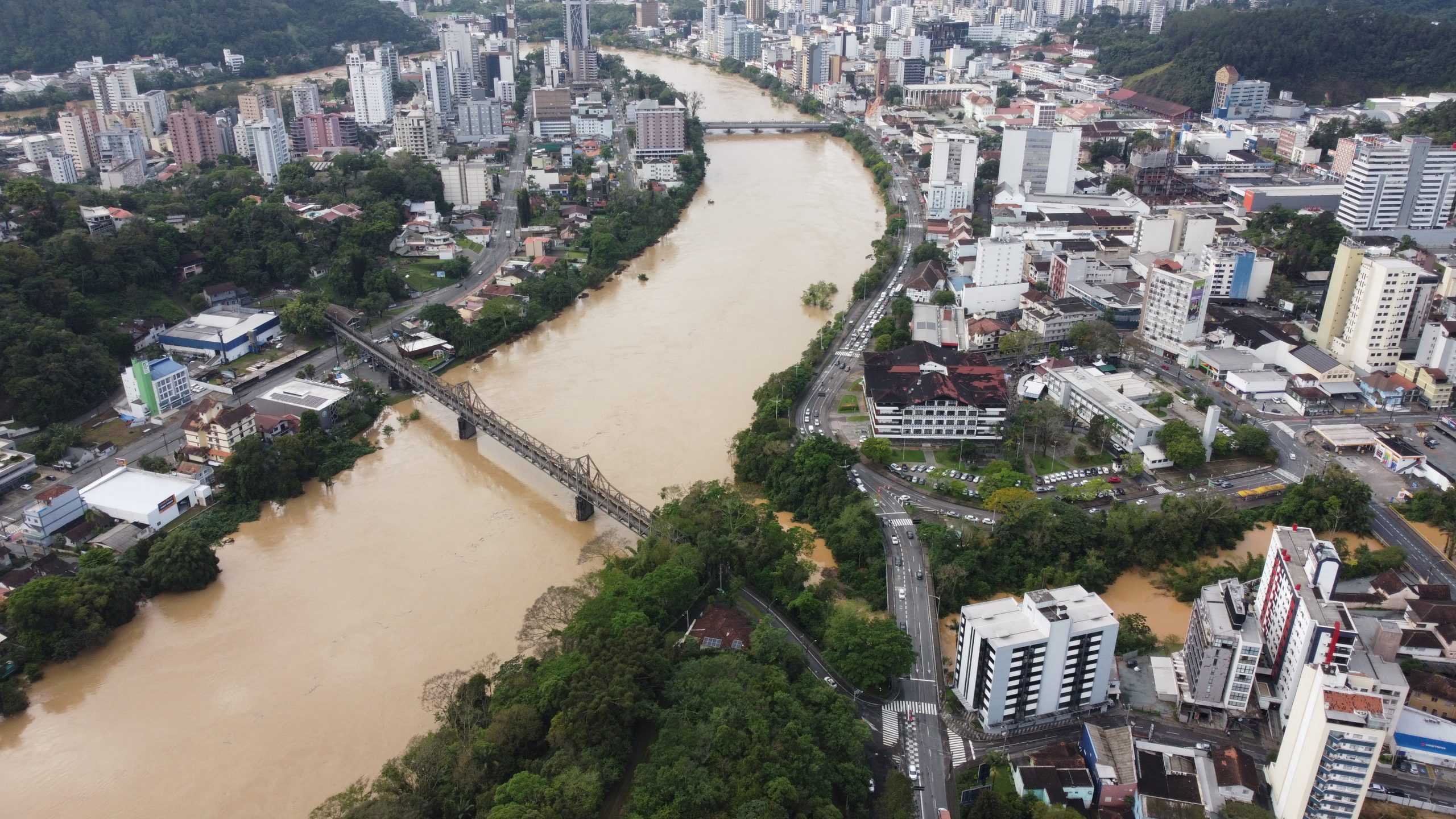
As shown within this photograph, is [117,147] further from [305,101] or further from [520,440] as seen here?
[520,440]

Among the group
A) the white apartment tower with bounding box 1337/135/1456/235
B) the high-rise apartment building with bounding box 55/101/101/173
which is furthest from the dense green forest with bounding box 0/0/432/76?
the white apartment tower with bounding box 1337/135/1456/235

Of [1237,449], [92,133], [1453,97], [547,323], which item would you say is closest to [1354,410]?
[1237,449]

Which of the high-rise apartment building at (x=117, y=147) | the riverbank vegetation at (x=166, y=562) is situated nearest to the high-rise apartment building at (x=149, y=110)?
the high-rise apartment building at (x=117, y=147)

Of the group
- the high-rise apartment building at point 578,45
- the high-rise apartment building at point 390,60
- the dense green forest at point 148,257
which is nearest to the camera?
the dense green forest at point 148,257

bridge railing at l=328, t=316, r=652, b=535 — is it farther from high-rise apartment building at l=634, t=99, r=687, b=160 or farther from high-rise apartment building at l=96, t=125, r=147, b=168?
high-rise apartment building at l=634, t=99, r=687, b=160

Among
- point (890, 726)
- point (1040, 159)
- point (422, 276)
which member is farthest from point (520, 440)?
point (1040, 159)

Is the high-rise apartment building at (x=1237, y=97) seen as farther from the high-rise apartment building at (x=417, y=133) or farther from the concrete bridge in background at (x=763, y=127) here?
the high-rise apartment building at (x=417, y=133)
